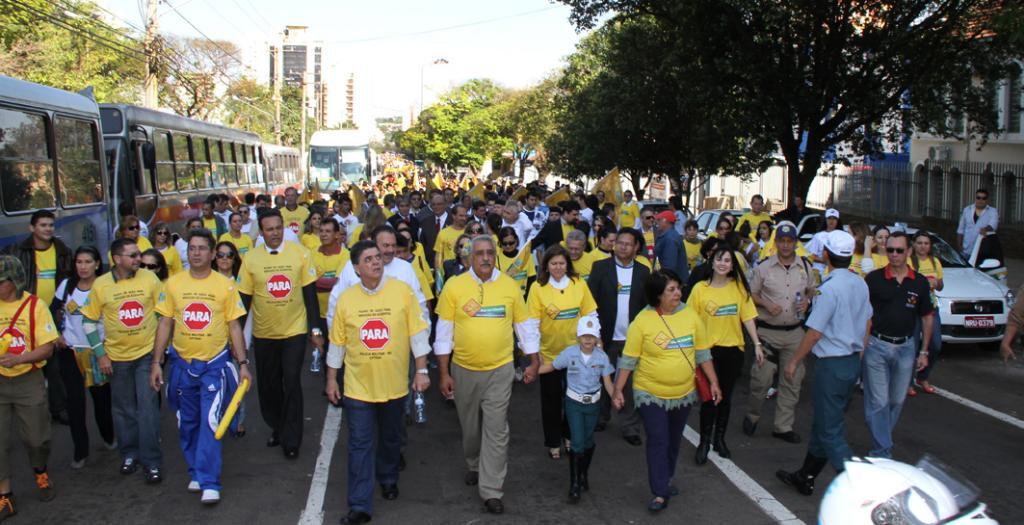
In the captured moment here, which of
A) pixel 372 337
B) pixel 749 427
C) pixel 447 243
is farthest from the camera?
pixel 447 243

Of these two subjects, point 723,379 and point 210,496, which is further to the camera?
point 723,379

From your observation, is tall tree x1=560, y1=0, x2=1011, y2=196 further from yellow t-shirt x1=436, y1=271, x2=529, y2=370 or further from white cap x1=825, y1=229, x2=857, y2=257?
yellow t-shirt x1=436, y1=271, x2=529, y2=370

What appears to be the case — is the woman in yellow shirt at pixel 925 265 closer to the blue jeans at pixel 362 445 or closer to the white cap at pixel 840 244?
the white cap at pixel 840 244

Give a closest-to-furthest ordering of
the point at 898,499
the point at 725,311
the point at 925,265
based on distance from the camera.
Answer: the point at 898,499, the point at 725,311, the point at 925,265

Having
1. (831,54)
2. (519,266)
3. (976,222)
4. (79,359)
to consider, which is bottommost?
(79,359)

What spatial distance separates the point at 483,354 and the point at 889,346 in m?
2.72

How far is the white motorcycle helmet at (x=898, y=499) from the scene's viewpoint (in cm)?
265

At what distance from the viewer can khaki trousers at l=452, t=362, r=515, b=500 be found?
5.96 m

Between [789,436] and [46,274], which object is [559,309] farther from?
[46,274]

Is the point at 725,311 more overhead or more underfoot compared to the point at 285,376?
more overhead

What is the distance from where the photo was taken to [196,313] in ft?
20.4

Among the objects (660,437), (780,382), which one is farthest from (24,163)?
(780,382)

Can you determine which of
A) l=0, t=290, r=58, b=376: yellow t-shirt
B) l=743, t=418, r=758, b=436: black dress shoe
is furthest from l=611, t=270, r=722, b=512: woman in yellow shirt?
l=0, t=290, r=58, b=376: yellow t-shirt

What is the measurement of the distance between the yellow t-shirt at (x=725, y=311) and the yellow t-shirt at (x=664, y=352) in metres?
1.12
